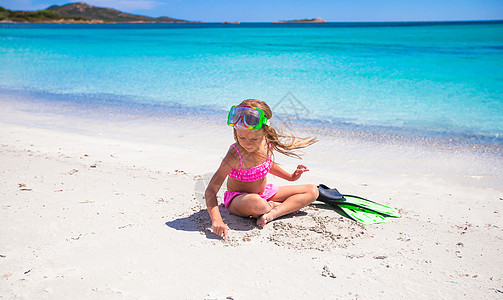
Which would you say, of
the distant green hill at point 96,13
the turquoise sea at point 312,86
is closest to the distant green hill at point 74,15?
the distant green hill at point 96,13

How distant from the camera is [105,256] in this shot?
245 centimetres

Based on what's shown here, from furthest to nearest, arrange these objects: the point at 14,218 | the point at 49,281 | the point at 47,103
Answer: the point at 47,103
the point at 14,218
the point at 49,281

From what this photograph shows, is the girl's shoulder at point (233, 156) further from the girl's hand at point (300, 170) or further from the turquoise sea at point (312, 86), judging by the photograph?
the turquoise sea at point (312, 86)

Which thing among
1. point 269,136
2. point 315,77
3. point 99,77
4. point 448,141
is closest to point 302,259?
point 269,136

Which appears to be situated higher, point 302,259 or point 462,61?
point 462,61

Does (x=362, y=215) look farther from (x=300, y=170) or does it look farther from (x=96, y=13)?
(x=96, y=13)

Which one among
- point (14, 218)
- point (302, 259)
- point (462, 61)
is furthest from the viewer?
point (462, 61)

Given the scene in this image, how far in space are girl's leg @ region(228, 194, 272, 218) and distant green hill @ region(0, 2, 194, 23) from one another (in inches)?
4351

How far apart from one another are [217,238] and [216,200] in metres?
0.29

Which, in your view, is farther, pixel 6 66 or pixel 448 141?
pixel 6 66

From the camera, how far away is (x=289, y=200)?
321 cm

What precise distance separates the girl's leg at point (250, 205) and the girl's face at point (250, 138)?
0.35 meters

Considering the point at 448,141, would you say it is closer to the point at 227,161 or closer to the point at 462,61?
the point at 227,161

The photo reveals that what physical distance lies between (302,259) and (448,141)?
4613mm
